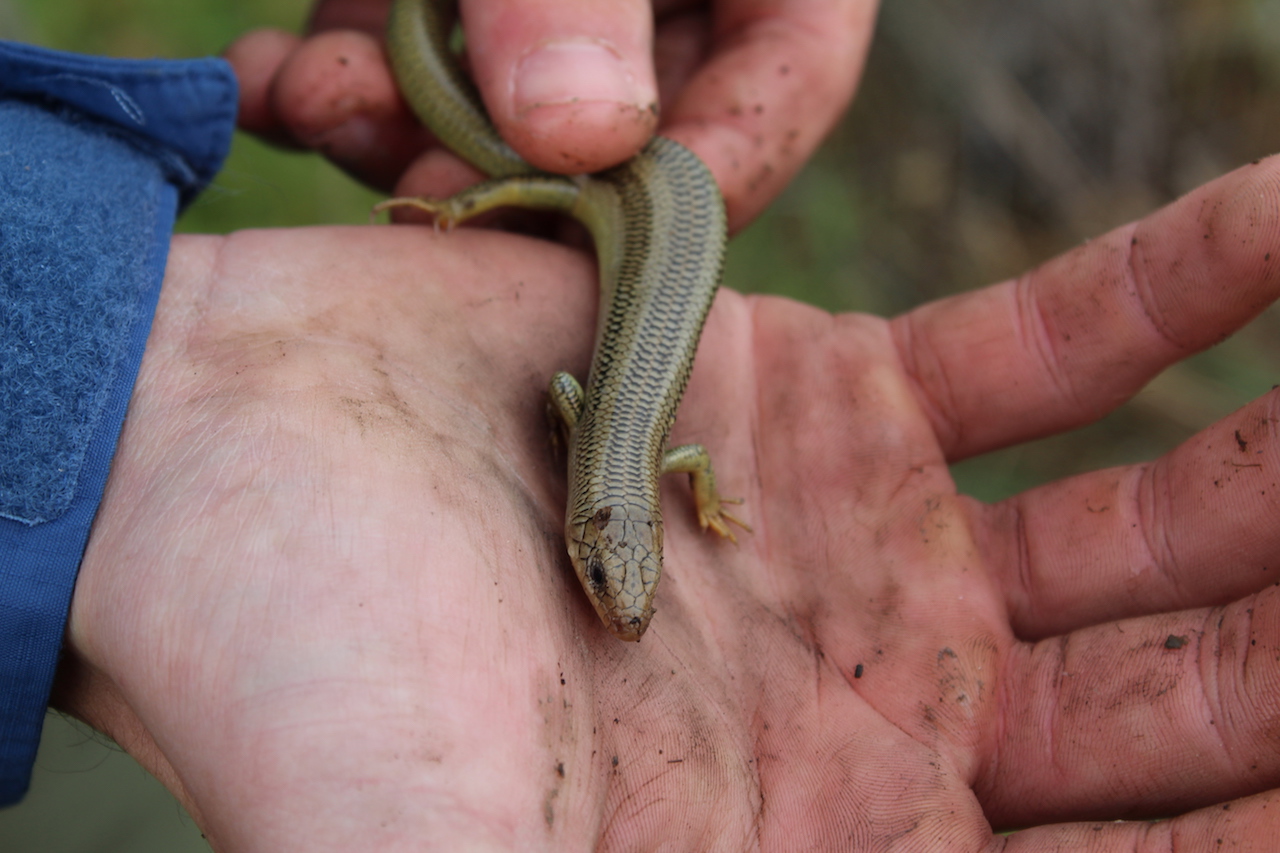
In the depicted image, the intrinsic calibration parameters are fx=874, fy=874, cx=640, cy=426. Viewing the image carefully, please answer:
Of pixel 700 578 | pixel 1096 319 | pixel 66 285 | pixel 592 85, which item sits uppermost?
pixel 592 85

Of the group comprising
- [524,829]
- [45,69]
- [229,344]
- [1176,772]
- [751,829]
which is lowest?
[751,829]

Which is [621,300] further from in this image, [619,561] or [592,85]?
[619,561]

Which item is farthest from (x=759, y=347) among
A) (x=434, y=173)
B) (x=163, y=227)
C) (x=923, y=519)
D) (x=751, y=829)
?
(x=163, y=227)

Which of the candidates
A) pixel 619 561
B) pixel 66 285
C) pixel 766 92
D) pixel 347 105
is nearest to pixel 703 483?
pixel 619 561

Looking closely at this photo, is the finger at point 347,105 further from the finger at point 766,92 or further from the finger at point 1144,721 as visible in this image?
the finger at point 1144,721

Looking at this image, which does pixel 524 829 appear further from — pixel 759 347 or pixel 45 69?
pixel 45 69

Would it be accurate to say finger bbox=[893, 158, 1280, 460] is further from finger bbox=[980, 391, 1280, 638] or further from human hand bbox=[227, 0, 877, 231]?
human hand bbox=[227, 0, 877, 231]
